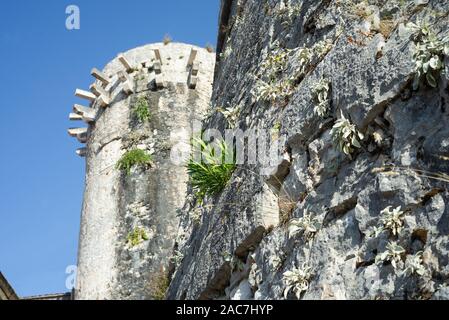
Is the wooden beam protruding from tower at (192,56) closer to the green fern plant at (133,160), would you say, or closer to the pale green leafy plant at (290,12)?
the green fern plant at (133,160)

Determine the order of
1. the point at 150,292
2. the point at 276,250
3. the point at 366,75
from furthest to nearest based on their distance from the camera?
the point at 150,292 < the point at 276,250 < the point at 366,75

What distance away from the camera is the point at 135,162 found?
40.0 feet

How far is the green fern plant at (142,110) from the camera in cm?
1285

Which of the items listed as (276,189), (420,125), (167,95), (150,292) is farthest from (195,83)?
(420,125)

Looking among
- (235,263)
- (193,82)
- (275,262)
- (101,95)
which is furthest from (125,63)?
(275,262)

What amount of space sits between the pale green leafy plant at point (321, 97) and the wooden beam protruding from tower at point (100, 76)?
10.1 meters

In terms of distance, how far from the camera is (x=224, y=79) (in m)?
7.71

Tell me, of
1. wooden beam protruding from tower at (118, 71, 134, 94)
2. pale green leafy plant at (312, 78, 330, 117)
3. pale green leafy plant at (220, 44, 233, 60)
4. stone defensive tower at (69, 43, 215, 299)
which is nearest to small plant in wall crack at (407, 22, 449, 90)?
pale green leafy plant at (312, 78, 330, 117)

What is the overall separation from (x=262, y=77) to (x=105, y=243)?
6608 mm

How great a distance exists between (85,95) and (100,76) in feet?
1.66

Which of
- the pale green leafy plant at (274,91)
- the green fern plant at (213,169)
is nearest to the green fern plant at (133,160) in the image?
the green fern plant at (213,169)

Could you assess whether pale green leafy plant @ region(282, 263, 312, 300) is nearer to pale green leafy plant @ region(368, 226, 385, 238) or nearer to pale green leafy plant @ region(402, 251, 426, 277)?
pale green leafy plant @ region(368, 226, 385, 238)

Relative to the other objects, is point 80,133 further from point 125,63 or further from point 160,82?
point 160,82
